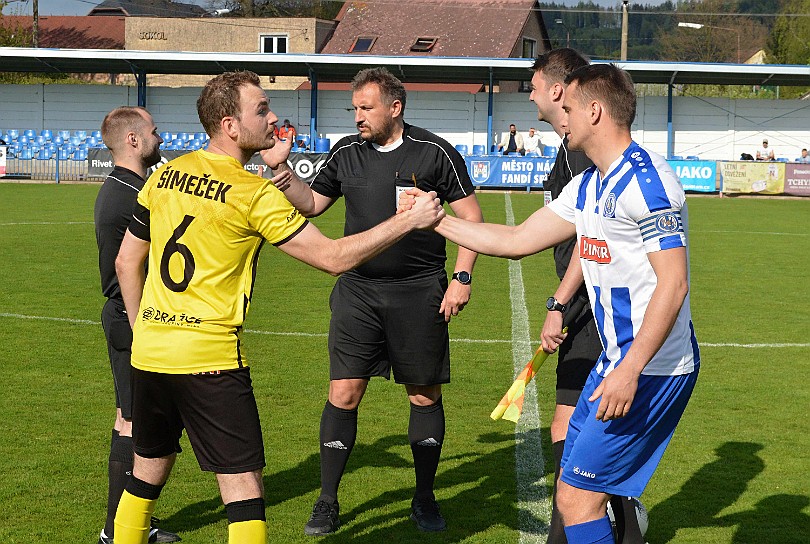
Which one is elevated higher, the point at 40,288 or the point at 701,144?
the point at 701,144

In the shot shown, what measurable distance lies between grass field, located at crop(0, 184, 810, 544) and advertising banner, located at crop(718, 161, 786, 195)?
2003cm

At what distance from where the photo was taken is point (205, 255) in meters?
3.78

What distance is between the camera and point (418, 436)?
5.66 metres

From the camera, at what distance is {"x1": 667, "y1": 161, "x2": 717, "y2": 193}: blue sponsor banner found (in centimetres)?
3294

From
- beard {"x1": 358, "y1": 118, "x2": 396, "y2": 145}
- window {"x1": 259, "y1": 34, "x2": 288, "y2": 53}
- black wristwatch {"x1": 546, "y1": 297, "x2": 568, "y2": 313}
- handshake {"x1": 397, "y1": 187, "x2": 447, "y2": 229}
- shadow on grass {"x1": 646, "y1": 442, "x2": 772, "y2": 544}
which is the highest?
window {"x1": 259, "y1": 34, "x2": 288, "y2": 53}

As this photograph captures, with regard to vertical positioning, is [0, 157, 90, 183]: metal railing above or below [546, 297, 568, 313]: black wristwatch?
above

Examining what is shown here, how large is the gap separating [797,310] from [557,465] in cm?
813

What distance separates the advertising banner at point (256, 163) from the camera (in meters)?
28.4

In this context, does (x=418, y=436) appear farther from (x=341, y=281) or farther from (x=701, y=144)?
(x=701, y=144)

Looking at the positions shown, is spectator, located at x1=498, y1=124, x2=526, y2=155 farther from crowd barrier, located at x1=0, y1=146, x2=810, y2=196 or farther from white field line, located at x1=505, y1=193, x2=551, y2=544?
white field line, located at x1=505, y1=193, x2=551, y2=544

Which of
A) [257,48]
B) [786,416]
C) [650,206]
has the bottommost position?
[786,416]

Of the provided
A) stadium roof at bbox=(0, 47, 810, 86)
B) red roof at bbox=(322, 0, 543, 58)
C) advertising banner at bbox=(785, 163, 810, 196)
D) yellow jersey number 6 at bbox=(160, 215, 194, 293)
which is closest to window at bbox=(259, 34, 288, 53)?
red roof at bbox=(322, 0, 543, 58)

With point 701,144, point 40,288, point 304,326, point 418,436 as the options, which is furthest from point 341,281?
point 701,144

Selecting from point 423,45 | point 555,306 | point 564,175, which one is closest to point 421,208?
point 555,306
